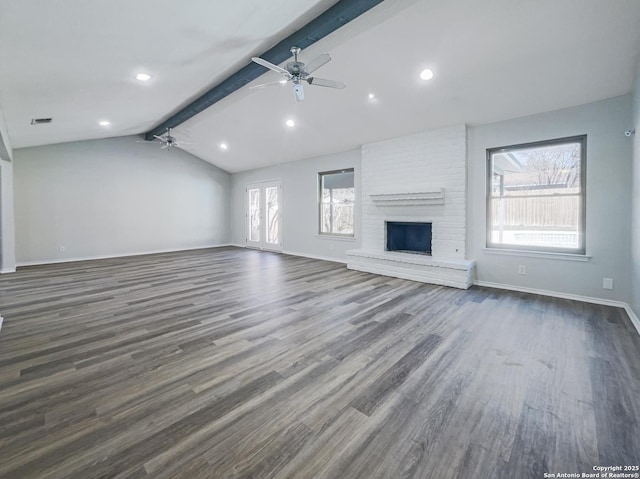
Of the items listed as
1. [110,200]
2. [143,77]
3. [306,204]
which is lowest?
[306,204]

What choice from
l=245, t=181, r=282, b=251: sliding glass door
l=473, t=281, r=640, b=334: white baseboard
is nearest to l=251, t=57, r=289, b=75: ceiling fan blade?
l=473, t=281, r=640, b=334: white baseboard

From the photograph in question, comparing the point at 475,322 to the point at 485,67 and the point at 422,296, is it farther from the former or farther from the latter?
the point at 485,67

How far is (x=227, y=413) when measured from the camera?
5.60 ft

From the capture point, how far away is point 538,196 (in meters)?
4.29

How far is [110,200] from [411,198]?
7556 mm

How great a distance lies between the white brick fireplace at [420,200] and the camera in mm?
4844

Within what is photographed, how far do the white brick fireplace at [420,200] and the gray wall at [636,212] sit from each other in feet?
5.80

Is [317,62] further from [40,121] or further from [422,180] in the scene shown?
[40,121]

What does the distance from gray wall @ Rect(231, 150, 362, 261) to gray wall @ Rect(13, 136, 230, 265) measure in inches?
93.0

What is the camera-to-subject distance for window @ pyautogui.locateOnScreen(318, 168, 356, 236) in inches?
271

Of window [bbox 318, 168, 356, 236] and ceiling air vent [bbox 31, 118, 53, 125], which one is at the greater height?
ceiling air vent [bbox 31, 118, 53, 125]

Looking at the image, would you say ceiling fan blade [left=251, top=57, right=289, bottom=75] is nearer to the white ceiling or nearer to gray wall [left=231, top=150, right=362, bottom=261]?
the white ceiling

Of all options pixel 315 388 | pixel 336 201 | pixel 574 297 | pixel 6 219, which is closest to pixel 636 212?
pixel 574 297

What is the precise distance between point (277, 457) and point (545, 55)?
451 cm
